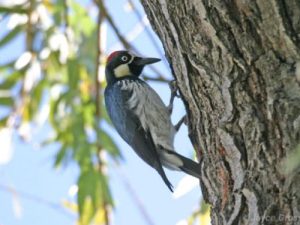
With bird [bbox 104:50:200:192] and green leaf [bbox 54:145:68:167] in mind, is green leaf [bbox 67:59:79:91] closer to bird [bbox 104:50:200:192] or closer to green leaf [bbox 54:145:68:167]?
bird [bbox 104:50:200:192]

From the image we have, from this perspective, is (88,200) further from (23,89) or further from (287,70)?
(287,70)

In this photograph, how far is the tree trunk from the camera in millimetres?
2529

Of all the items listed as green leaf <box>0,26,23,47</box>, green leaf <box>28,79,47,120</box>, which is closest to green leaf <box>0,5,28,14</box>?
green leaf <box>0,26,23,47</box>

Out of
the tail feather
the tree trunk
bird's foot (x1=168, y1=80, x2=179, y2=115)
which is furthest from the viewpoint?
the tail feather

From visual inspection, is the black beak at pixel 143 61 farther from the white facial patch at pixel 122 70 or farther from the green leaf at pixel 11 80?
the green leaf at pixel 11 80

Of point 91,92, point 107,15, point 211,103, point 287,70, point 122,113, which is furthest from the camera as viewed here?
point 91,92

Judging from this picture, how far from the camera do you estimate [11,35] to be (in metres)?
5.42

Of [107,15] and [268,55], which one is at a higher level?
[107,15]

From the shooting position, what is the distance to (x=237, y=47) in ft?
8.61

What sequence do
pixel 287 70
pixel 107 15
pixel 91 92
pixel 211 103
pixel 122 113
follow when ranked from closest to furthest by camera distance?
pixel 287 70
pixel 211 103
pixel 107 15
pixel 122 113
pixel 91 92

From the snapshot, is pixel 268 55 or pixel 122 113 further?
pixel 122 113

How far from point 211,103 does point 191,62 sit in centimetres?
15

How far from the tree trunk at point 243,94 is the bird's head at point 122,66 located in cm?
255

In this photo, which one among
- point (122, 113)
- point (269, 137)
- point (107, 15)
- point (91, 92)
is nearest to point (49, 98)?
point (91, 92)
